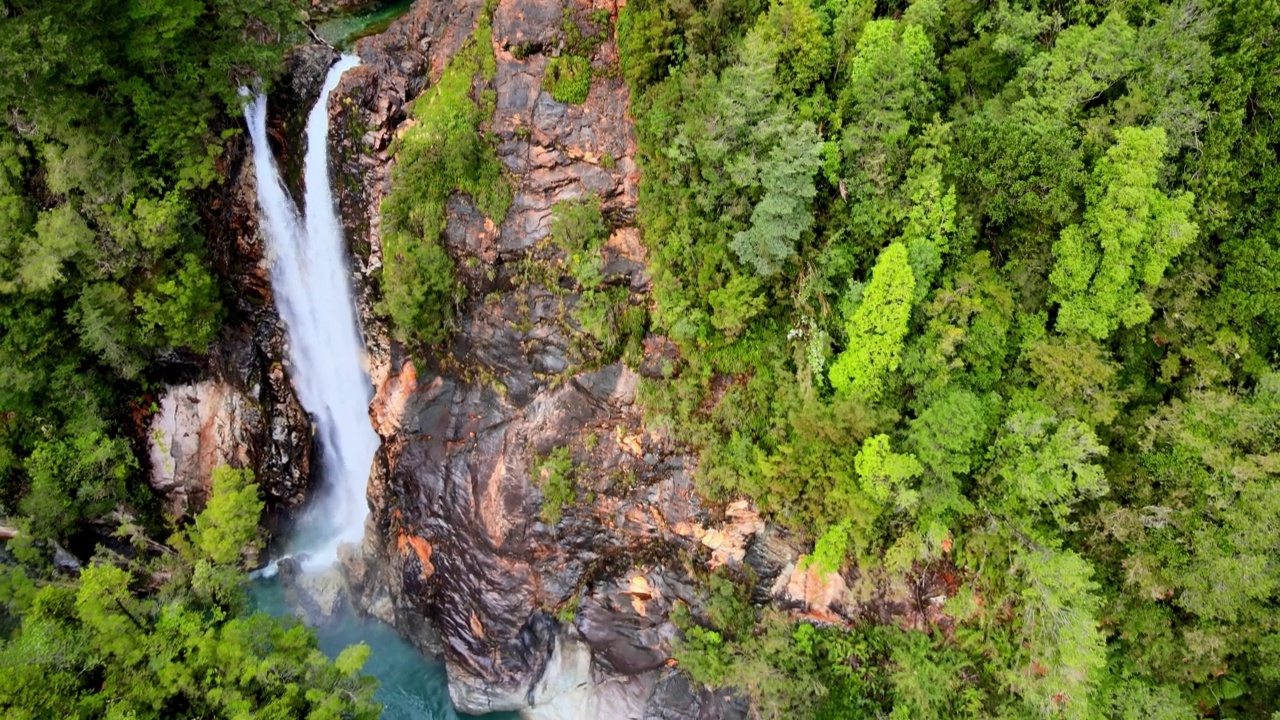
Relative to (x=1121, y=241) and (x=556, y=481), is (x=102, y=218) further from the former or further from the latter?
(x=1121, y=241)

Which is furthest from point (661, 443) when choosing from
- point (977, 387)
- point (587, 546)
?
point (977, 387)

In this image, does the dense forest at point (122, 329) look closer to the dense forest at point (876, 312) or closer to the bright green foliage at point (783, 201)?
the dense forest at point (876, 312)

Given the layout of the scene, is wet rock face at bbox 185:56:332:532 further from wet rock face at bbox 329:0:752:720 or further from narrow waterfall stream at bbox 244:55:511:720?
→ wet rock face at bbox 329:0:752:720

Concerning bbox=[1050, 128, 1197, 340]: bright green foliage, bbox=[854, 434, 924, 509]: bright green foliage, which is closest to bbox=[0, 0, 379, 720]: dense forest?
bbox=[854, 434, 924, 509]: bright green foliage

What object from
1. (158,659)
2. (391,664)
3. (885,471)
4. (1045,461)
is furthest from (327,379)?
(1045,461)

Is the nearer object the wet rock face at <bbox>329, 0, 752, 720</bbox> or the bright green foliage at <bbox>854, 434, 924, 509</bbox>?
the bright green foliage at <bbox>854, 434, 924, 509</bbox>
